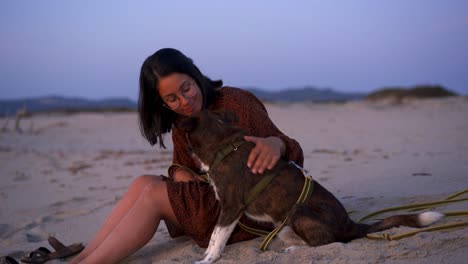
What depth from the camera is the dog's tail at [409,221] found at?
353 cm

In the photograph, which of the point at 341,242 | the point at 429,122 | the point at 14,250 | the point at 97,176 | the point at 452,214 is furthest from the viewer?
the point at 429,122

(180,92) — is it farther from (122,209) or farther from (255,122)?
(122,209)

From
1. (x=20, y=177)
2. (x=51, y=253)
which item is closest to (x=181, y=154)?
(x=51, y=253)

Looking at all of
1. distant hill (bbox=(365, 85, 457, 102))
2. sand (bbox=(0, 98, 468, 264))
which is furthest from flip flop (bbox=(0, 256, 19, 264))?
distant hill (bbox=(365, 85, 457, 102))

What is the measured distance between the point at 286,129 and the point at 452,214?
10941 mm

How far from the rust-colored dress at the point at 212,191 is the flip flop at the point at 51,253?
1093 mm

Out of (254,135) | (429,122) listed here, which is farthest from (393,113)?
(254,135)

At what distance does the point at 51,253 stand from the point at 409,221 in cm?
295

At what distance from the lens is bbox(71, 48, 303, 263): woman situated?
3.73 meters

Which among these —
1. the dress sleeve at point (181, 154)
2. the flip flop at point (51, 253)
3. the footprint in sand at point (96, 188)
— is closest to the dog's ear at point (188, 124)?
the dress sleeve at point (181, 154)

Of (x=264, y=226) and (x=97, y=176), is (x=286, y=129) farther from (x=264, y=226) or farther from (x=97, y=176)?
(x=264, y=226)

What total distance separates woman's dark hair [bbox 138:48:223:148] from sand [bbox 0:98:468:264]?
3.55 feet

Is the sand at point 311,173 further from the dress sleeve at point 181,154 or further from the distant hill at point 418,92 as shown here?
the distant hill at point 418,92

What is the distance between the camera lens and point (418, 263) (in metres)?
2.94
